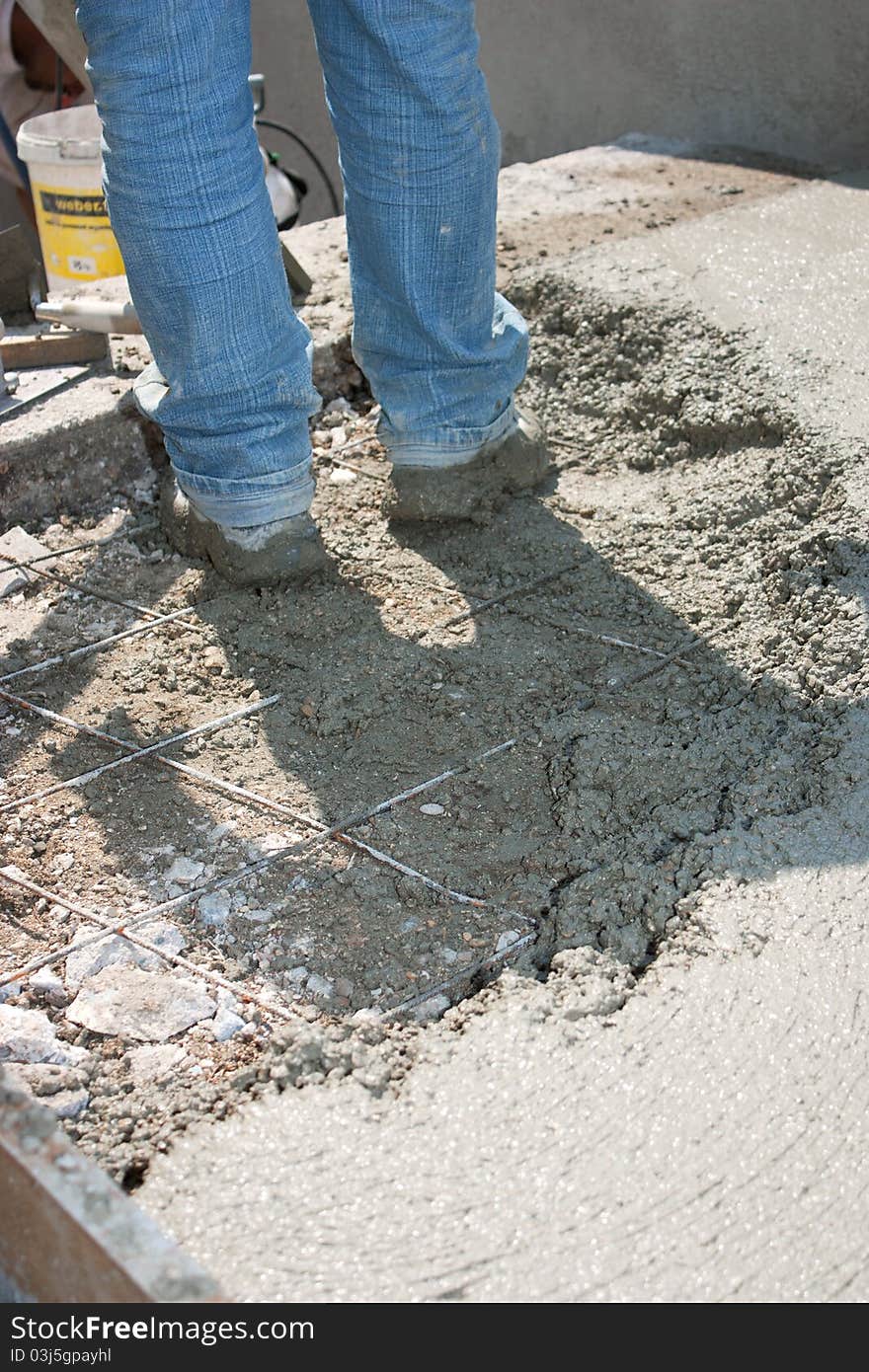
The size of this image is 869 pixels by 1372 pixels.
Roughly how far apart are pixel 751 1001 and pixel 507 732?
25.4 inches

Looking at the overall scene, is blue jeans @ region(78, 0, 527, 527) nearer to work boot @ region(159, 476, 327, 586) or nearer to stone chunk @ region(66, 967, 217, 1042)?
work boot @ region(159, 476, 327, 586)

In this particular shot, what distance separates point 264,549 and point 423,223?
0.58m

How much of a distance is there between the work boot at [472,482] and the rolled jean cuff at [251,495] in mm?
232

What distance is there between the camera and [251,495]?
7.18ft

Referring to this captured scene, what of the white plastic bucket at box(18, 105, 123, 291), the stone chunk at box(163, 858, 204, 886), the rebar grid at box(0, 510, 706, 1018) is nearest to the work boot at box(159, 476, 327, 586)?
the rebar grid at box(0, 510, 706, 1018)

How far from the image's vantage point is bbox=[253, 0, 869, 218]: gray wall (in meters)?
3.56

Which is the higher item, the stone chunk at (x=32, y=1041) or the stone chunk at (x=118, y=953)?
the stone chunk at (x=32, y=1041)

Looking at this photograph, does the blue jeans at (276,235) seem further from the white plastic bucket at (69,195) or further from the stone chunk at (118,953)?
the white plastic bucket at (69,195)

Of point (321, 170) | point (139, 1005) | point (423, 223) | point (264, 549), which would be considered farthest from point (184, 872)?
point (321, 170)

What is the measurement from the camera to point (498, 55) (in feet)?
14.2

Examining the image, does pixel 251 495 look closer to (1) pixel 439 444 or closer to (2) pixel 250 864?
(1) pixel 439 444

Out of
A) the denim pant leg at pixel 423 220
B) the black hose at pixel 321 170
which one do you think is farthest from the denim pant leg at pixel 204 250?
the black hose at pixel 321 170

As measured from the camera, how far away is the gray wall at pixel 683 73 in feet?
11.7
